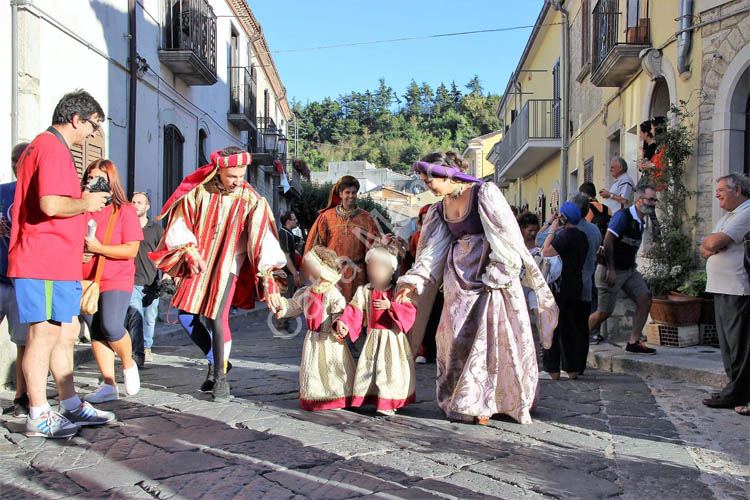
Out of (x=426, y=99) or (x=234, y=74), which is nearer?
(x=234, y=74)

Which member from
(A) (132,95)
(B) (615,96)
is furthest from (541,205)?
(A) (132,95)

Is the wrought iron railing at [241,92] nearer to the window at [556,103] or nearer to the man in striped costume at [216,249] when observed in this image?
the window at [556,103]

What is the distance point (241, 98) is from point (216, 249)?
16155 mm

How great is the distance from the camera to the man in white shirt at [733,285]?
4672mm

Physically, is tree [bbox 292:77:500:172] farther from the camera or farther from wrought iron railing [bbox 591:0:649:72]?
the camera

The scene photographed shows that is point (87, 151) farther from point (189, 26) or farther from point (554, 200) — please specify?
point (554, 200)

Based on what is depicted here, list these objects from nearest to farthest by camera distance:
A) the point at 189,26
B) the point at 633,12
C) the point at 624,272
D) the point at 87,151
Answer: the point at 624,272
the point at 87,151
the point at 633,12
the point at 189,26

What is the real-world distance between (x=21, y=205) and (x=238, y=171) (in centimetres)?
145

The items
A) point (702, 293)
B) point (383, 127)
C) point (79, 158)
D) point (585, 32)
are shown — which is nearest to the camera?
point (702, 293)

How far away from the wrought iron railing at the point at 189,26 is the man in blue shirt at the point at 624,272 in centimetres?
896

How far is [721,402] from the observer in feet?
15.8

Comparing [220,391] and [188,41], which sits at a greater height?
[188,41]

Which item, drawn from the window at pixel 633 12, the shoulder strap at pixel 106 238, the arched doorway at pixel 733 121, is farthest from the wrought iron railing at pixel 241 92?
the shoulder strap at pixel 106 238

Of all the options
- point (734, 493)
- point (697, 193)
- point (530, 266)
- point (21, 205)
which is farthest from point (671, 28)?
point (21, 205)
